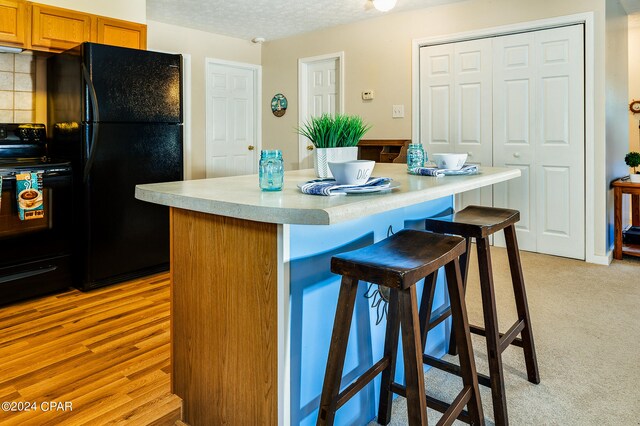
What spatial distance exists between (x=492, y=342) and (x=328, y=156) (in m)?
0.90

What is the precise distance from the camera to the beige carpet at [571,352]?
5.62 feet

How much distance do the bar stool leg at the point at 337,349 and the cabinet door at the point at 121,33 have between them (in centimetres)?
307

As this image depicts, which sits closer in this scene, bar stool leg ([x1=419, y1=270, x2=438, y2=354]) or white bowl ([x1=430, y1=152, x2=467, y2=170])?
bar stool leg ([x1=419, y1=270, x2=438, y2=354])

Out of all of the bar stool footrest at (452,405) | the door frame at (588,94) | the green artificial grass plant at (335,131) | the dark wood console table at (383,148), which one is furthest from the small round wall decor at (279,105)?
the bar stool footrest at (452,405)

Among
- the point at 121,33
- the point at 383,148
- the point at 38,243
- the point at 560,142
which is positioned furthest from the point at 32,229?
the point at 560,142

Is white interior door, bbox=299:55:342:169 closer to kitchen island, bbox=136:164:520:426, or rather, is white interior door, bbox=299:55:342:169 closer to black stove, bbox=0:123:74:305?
black stove, bbox=0:123:74:305

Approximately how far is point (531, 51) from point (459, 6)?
815 mm

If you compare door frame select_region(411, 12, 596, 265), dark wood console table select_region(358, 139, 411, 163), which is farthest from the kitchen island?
dark wood console table select_region(358, 139, 411, 163)

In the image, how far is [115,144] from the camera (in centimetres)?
305

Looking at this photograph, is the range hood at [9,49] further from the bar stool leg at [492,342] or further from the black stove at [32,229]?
the bar stool leg at [492,342]

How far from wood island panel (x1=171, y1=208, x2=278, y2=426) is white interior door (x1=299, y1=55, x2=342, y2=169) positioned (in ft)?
12.8

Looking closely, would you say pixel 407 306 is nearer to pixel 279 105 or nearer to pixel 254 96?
pixel 279 105

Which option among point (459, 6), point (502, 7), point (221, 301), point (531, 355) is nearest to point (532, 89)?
point (502, 7)

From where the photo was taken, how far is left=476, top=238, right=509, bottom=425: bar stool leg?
1.59 metres
